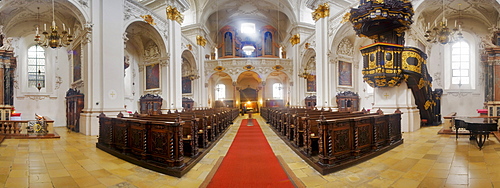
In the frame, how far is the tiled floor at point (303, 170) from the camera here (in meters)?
3.39

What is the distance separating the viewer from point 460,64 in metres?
12.5

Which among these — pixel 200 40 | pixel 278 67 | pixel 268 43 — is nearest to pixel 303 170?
pixel 200 40

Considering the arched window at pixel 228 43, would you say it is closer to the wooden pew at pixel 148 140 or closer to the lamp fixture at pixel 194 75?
the lamp fixture at pixel 194 75

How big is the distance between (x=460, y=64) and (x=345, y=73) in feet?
18.8

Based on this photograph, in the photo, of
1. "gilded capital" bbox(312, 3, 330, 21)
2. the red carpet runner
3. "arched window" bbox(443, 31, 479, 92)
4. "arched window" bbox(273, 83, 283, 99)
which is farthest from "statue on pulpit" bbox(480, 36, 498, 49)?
"arched window" bbox(273, 83, 283, 99)

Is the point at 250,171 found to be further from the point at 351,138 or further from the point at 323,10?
the point at 323,10

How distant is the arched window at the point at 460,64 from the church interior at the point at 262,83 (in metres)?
0.07

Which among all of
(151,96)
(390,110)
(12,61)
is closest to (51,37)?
(12,61)

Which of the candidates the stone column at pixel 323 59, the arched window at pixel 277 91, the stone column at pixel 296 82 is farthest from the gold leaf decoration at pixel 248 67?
the stone column at pixel 323 59

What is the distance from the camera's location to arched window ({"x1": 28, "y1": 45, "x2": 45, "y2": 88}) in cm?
1236

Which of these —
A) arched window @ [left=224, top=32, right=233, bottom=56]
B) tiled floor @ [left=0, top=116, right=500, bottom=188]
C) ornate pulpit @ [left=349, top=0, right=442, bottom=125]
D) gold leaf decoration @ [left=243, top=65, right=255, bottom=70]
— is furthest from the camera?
arched window @ [left=224, top=32, right=233, bottom=56]

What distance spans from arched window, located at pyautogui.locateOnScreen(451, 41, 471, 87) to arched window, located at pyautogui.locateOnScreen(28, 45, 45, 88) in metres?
22.0

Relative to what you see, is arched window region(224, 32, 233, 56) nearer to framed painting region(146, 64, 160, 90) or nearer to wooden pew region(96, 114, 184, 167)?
framed painting region(146, 64, 160, 90)

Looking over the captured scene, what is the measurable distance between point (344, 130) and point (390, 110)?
522 centimetres
